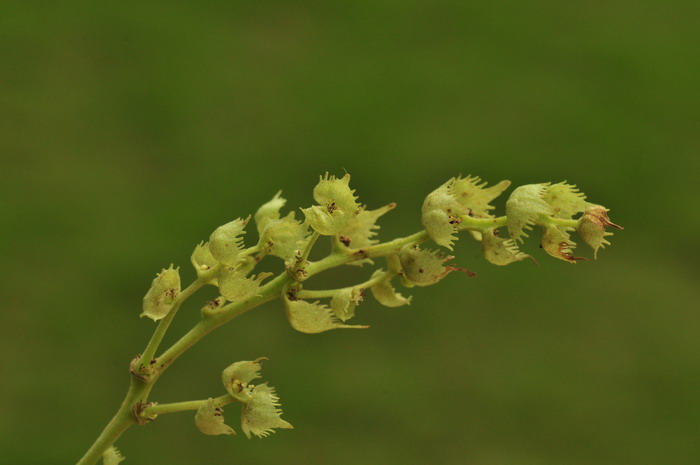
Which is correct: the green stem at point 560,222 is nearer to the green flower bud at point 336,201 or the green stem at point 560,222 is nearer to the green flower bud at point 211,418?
the green flower bud at point 336,201

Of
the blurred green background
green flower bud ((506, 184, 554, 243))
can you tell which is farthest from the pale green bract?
the blurred green background

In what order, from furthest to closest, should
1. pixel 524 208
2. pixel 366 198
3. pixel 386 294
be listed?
1. pixel 366 198
2. pixel 386 294
3. pixel 524 208

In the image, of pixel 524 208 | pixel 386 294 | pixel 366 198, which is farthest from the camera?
pixel 366 198

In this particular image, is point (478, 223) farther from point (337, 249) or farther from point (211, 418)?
point (211, 418)

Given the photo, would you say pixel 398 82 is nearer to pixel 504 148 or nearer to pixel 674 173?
pixel 504 148

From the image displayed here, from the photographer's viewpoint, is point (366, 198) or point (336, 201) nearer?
point (336, 201)

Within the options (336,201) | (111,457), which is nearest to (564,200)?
(336,201)
